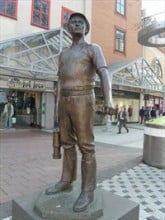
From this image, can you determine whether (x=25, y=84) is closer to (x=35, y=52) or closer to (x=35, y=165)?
(x=35, y=52)

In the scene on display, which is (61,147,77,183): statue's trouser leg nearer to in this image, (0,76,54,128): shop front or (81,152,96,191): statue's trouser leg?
(81,152,96,191): statue's trouser leg

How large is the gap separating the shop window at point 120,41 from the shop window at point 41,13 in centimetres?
734

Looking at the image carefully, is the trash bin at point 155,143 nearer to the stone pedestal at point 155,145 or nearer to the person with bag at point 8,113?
the stone pedestal at point 155,145

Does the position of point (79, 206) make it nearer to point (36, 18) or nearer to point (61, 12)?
point (36, 18)

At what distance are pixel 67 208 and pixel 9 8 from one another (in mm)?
13675

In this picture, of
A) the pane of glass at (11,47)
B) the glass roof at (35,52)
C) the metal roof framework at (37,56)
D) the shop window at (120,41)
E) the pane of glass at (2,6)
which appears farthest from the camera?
the shop window at (120,41)

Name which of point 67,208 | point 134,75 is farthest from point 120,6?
point 67,208

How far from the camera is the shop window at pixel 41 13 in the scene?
16.2m

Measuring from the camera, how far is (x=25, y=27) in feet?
51.5

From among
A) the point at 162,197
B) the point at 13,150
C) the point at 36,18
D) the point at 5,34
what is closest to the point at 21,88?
the point at 5,34

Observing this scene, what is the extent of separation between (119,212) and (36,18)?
14.7m

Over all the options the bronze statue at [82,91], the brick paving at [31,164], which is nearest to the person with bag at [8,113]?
the brick paving at [31,164]

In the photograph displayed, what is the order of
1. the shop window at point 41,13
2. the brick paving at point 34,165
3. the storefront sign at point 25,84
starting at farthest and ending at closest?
1. the shop window at point 41,13
2. the storefront sign at point 25,84
3. the brick paving at point 34,165

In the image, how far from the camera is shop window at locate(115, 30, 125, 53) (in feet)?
74.1
